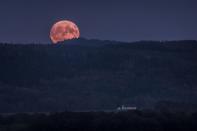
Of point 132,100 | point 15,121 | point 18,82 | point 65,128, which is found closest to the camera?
point 65,128

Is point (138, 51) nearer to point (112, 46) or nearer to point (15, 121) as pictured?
point (112, 46)

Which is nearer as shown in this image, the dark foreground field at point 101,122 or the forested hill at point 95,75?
the dark foreground field at point 101,122

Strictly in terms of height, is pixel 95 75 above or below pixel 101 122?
below

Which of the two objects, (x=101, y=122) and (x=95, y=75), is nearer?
(x=101, y=122)

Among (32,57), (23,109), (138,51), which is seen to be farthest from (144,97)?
(138,51)

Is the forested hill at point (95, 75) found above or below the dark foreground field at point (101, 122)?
below
